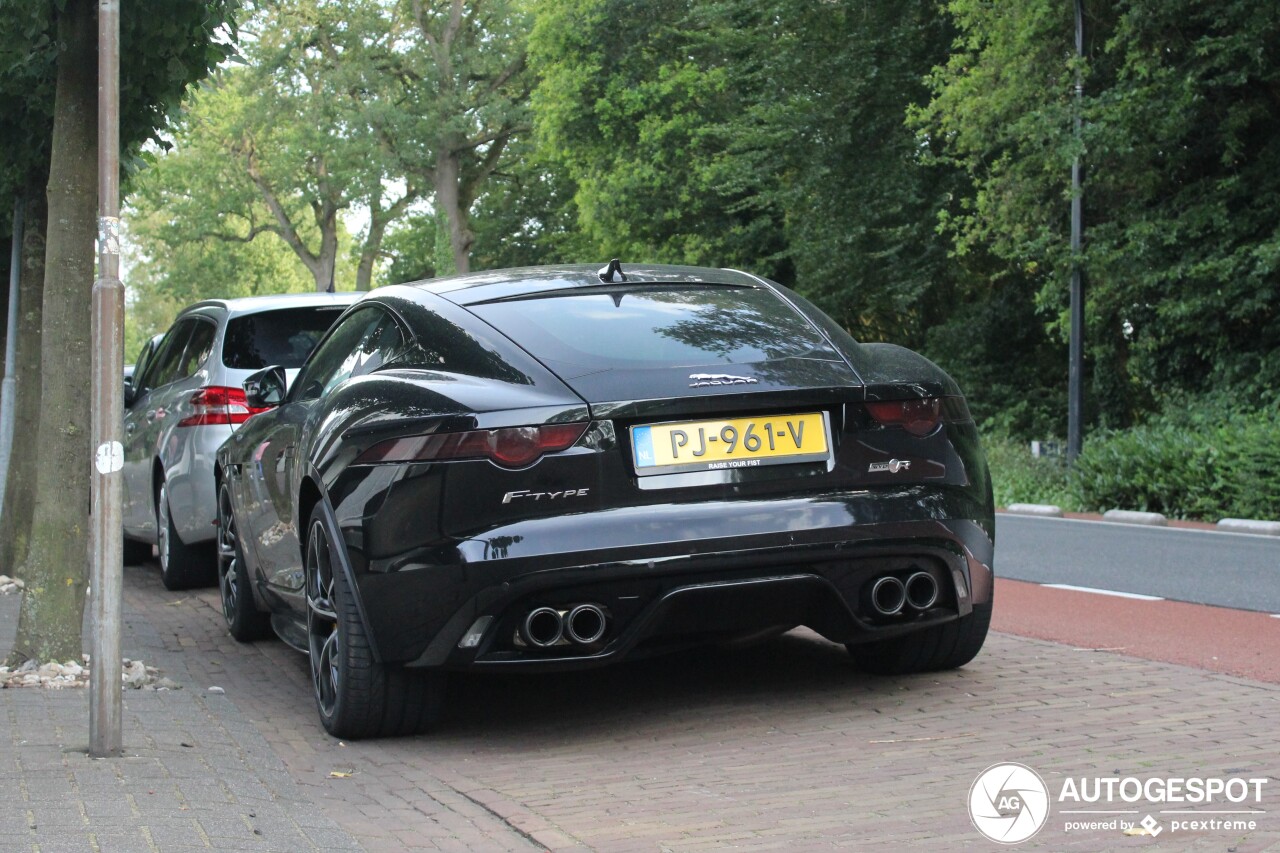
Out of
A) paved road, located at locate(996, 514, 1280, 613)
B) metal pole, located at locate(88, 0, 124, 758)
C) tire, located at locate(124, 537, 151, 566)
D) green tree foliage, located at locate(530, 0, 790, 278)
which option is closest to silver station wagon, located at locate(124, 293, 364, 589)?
tire, located at locate(124, 537, 151, 566)

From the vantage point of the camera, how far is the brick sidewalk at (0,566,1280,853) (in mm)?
4426

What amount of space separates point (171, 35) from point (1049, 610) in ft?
18.6

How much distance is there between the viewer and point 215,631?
8633 mm

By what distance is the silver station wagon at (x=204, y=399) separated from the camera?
9727 mm

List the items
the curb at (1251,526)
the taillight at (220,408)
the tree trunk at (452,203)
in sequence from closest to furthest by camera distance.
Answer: the taillight at (220,408), the curb at (1251,526), the tree trunk at (452,203)

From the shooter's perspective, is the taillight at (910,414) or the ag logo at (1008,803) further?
the taillight at (910,414)

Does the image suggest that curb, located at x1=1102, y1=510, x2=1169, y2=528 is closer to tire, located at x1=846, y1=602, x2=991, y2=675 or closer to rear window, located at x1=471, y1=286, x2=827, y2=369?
tire, located at x1=846, y1=602, x2=991, y2=675

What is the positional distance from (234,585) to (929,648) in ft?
12.1

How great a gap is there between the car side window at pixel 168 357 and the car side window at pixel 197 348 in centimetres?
10

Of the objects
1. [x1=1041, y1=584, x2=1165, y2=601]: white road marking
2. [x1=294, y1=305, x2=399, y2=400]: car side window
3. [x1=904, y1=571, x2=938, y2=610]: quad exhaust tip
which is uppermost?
[x1=294, y1=305, x2=399, y2=400]: car side window

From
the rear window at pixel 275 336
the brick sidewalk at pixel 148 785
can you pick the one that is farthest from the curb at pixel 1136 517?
the brick sidewalk at pixel 148 785

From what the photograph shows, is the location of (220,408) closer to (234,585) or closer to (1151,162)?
(234,585)

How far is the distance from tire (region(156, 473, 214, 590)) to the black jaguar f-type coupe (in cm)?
452

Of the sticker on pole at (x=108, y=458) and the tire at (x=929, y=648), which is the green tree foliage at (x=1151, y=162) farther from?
the sticker on pole at (x=108, y=458)
